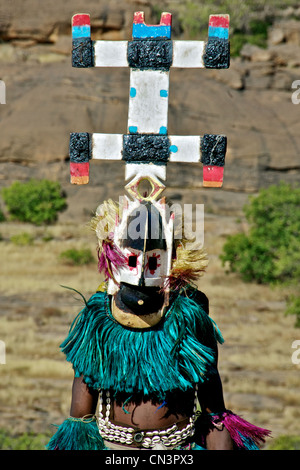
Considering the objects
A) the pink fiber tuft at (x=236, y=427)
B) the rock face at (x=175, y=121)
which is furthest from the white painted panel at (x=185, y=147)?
the rock face at (x=175, y=121)

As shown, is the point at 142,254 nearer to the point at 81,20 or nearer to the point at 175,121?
the point at 81,20

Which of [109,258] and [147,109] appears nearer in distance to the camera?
[147,109]

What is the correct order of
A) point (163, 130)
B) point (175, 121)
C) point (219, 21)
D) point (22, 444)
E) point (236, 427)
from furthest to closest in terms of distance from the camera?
1. point (175, 121)
2. point (22, 444)
3. point (236, 427)
4. point (163, 130)
5. point (219, 21)

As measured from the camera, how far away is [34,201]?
24.3 metres

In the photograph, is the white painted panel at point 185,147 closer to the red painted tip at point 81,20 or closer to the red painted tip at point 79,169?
the red painted tip at point 79,169

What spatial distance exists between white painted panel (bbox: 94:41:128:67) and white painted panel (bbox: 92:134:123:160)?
0.34m

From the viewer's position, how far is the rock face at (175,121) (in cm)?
2597

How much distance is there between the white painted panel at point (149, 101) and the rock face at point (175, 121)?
2219cm

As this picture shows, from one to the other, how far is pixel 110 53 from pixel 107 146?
1.41ft

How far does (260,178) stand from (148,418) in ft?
77.8


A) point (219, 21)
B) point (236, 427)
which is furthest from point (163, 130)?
point (236, 427)

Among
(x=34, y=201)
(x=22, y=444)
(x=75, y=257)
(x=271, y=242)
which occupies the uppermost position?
(x=34, y=201)

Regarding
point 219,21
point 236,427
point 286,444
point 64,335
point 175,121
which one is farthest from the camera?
point 175,121

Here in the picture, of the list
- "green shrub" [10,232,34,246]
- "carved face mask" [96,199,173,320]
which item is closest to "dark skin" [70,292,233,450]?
"carved face mask" [96,199,173,320]
